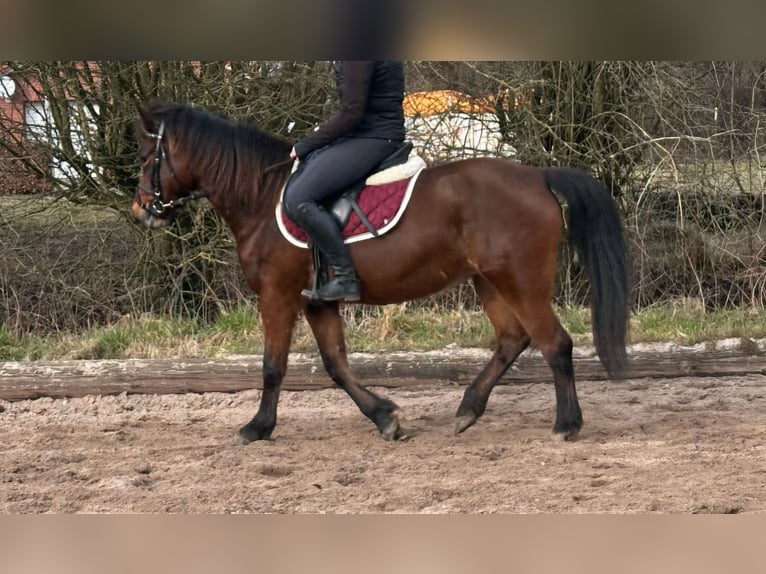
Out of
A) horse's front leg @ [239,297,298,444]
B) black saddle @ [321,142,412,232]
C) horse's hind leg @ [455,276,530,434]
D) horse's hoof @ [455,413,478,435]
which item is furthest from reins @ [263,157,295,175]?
horse's hoof @ [455,413,478,435]

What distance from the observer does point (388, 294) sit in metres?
5.22

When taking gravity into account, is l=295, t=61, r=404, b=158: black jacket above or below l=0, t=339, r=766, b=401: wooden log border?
above

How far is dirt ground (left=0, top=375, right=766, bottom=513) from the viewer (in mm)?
4105

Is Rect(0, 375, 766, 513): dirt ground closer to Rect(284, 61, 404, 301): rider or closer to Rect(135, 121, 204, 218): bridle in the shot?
Rect(284, 61, 404, 301): rider

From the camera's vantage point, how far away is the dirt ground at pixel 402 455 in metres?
4.11

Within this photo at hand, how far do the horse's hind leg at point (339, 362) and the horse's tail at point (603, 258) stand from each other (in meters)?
1.31

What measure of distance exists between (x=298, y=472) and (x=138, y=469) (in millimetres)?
866

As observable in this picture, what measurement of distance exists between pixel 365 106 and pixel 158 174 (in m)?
1.35

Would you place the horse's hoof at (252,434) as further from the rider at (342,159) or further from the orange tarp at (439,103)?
the orange tarp at (439,103)

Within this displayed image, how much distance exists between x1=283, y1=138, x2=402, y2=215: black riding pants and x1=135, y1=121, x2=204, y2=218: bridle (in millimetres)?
747

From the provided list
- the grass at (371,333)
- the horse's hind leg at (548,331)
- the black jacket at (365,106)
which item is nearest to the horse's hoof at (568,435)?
the horse's hind leg at (548,331)

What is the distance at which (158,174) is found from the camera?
17.5 ft

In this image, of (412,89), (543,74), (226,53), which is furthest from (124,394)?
(226,53)

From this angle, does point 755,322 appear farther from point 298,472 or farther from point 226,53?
point 226,53
